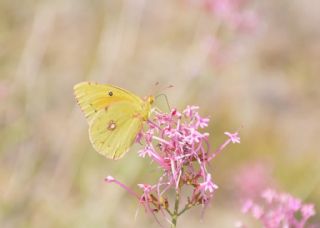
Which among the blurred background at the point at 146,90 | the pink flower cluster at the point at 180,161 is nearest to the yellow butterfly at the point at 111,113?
the pink flower cluster at the point at 180,161

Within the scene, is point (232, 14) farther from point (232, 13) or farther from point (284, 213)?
point (284, 213)

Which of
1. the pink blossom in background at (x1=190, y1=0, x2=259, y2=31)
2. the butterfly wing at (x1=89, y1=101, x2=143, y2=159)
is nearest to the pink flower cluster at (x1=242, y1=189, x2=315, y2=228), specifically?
the butterfly wing at (x1=89, y1=101, x2=143, y2=159)

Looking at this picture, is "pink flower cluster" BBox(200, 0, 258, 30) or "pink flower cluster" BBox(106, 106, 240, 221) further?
"pink flower cluster" BBox(200, 0, 258, 30)

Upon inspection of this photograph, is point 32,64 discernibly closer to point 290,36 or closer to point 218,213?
point 218,213

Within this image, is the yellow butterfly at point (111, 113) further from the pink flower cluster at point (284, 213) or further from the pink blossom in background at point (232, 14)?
the pink blossom in background at point (232, 14)

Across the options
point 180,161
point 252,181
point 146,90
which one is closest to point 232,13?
point 252,181

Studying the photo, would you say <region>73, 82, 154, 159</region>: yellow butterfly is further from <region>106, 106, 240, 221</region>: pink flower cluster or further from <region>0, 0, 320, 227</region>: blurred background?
<region>0, 0, 320, 227</region>: blurred background

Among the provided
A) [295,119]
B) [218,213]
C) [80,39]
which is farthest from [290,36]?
[218,213]
